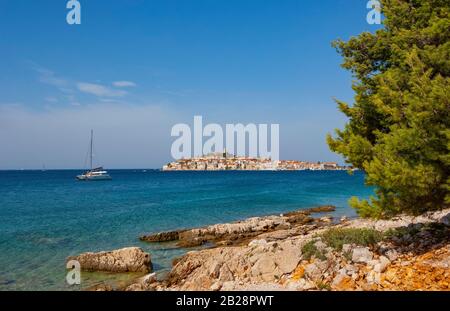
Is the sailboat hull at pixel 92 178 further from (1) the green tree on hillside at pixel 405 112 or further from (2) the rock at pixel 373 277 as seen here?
(2) the rock at pixel 373 277

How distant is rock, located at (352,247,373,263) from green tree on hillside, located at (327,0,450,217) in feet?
9.01

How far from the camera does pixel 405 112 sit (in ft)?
30.2

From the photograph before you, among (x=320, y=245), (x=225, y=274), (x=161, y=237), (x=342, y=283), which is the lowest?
(x=161, y=237)

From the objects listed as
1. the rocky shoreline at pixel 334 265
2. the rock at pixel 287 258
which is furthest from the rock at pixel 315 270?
the rock at pixel 287 258

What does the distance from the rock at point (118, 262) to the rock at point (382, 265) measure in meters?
12.7

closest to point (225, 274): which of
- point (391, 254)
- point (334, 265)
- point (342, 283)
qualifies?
point (334, 265)

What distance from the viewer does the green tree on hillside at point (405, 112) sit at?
8742 millimetres

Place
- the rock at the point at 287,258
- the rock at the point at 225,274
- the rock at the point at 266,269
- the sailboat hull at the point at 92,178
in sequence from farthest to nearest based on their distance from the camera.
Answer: the sailboat hull at the point at 92,178 < the rock at the point at 225,274 < the rock at the point at 287,258 < the rock at the point at 266,269

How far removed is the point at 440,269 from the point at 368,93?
20.7 feet

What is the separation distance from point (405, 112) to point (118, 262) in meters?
16.8

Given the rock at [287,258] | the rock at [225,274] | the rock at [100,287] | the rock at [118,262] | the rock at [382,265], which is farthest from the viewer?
the rock at [118,262]

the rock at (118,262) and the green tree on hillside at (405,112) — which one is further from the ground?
the green tree on hillside at (405,112)

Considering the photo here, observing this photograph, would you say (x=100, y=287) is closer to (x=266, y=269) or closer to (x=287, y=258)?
(x=266, y=269)

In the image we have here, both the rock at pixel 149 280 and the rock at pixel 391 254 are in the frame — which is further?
the rock at pixel 149 280
